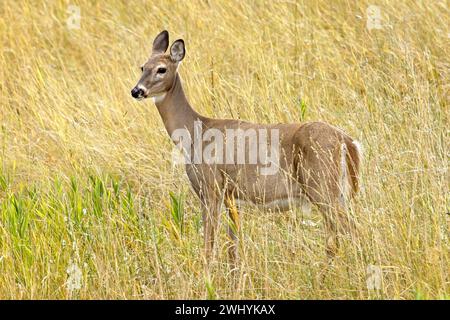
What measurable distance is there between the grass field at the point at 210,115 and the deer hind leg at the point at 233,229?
0.09 metres

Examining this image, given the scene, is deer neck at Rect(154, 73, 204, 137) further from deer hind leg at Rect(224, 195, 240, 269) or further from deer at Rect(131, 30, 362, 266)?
deer hind leg at Rect(224, 195, 240, 269)

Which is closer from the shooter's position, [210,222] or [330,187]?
[330,187]

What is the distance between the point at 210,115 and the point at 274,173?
1601 mm

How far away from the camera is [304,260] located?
5.26 meters

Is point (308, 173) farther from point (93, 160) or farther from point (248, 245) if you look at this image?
point (93, 160)

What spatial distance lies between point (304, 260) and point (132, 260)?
0.97 metres

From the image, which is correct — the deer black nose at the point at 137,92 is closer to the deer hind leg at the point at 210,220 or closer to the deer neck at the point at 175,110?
the deer neck at the point at 175,110

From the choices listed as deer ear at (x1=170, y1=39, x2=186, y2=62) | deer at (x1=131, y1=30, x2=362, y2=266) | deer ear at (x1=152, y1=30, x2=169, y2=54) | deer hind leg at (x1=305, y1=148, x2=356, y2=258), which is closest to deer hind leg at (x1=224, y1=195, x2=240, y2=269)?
deer at (x1=131, y1=30, x2=362, y2=266)

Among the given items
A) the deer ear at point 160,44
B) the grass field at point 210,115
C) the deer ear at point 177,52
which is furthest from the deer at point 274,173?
the deer ear at point 160,44

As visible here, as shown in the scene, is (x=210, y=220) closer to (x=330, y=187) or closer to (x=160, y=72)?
(x=330, y=187)

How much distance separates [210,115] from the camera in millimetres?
7469

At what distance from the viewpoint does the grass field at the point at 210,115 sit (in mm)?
5203

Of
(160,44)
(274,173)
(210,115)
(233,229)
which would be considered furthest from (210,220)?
(210,115)

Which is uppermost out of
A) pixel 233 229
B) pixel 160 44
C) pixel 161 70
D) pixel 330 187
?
pixel 160 44
